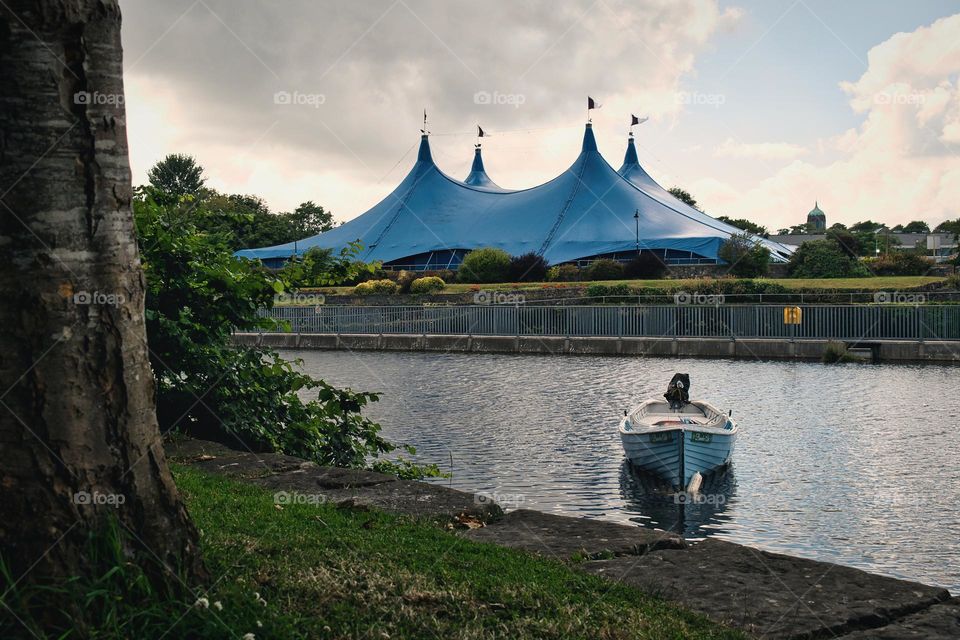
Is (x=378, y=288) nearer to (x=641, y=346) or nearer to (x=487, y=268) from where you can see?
(x=487, y=268)

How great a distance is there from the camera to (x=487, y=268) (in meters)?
57.1

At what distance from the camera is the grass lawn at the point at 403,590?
13.2ft

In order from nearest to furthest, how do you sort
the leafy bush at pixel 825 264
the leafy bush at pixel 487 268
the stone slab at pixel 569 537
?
the stone slab at pixel 569 537 < the leafy bush at pixel 825 264 < the leafy bush at pixel 487 268

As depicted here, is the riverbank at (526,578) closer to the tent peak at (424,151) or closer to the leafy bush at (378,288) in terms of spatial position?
the leafy bush at (378,288)

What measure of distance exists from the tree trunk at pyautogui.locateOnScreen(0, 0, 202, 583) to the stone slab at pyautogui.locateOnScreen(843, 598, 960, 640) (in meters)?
3.23

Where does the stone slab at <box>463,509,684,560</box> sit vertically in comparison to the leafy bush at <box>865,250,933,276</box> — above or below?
below

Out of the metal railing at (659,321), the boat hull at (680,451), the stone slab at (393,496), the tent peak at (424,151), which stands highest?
the tent peak at (424,151)

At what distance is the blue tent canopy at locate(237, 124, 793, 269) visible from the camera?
63656 mm

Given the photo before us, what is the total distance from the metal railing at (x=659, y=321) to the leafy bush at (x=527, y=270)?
51.1 feet

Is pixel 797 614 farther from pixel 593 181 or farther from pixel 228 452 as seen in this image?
pixel 593 181

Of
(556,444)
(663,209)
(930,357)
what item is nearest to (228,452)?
(556,444)

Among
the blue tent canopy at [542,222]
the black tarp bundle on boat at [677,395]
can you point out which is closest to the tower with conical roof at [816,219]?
the blue tent canopy at [542,222]

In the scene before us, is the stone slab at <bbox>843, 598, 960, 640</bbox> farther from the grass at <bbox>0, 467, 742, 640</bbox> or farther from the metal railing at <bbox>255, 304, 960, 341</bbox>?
the metal railing at <bbox>255, 304, 960, 341</bbox>

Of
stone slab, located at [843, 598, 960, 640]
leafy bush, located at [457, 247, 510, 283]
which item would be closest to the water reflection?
stone slab, located at [843, 598, 960, 640]
